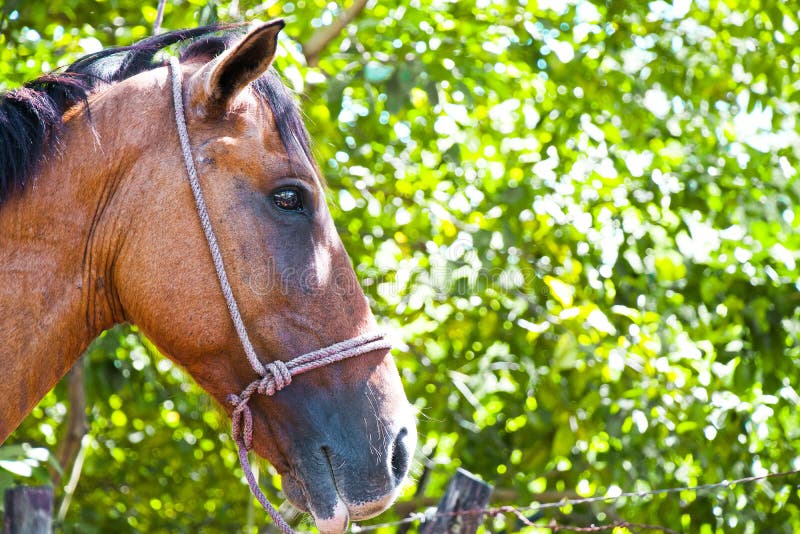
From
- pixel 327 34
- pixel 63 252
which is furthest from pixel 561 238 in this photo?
pixel 63 252

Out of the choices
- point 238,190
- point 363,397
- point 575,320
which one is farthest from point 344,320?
point 575,320

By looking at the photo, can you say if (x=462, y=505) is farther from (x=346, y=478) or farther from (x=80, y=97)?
(x=80, y=97)

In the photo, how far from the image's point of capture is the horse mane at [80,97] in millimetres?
1692

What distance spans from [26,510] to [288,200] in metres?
1.79

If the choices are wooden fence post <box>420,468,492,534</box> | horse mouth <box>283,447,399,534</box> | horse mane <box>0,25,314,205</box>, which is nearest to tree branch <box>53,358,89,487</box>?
wooden fence post <box>420,468,492,534</box>

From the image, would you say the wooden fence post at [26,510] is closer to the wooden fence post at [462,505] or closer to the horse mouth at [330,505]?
the wooden fence post at [462,505]

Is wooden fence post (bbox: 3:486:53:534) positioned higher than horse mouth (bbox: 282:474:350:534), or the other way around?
horse mouth (bbox: 282:474:350:534)

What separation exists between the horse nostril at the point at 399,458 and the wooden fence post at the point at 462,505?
103cm

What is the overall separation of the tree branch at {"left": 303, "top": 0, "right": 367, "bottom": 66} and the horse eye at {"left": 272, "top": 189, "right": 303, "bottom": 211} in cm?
233

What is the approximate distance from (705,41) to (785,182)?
4.06 ft

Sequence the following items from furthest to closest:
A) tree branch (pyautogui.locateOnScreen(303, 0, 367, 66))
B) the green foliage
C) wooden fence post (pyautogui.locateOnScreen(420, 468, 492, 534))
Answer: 1. tree branch (pyautogui.locateOnScreen(303, 0, 367, 66))
2. the green foliage
3. wooden fence post (pyautogui.locateOnScreen(420, 468, 492, 534))

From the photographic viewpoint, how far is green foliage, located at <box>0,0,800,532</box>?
11.1 feet

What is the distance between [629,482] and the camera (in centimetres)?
363

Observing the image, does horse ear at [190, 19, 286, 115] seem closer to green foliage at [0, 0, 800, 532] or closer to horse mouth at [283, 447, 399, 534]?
horse mouth at [283, 447, 399, 534]
